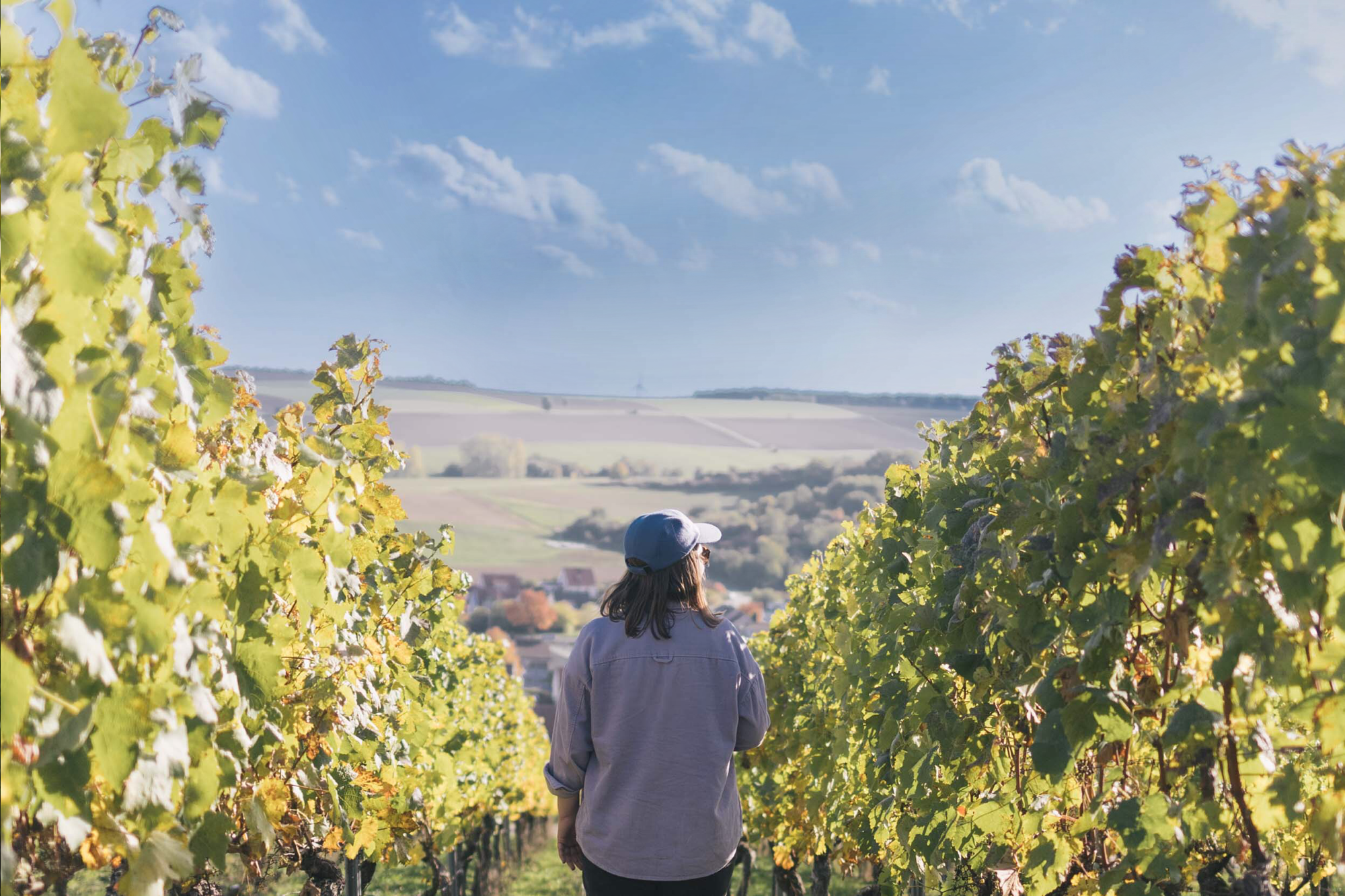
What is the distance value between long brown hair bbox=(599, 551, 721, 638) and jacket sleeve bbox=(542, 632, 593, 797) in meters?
0.15

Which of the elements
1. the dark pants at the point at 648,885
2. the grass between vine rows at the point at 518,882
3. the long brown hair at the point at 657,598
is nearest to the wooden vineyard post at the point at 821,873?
the dark pants at the point at 648,885

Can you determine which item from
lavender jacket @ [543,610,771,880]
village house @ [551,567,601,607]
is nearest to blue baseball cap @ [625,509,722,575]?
lavender jacket @ [543,610,771,880]

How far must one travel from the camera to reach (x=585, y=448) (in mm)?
96312

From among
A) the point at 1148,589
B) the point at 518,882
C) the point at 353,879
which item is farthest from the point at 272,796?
the point at 518,882

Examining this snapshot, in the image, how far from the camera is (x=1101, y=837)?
2543 millimetres

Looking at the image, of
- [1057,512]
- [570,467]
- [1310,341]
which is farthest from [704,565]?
[570,467]

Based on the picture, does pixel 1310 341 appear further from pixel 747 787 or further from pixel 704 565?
pixel 747 787

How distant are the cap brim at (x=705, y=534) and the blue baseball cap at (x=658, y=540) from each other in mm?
89

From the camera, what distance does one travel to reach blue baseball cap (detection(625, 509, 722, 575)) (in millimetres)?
2715

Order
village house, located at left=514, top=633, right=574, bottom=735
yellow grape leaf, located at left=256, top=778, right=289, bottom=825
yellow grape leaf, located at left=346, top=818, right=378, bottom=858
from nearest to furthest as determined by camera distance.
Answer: yellow grape leaf, located at left=256, top=778, right=289, bottom=825
yellow grape leaf, located at left=346, top=818, right=378, bottom=858
village house, located at left=514, top=633, right=574, bottom=735

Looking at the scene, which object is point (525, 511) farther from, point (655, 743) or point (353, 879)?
point (655, 743)

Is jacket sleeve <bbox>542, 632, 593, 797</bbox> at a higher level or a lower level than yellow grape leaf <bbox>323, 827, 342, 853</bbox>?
higher

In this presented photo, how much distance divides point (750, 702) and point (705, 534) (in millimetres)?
480

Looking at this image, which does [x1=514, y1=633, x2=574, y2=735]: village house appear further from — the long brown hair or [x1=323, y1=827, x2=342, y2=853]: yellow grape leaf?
the long brown hair
